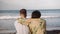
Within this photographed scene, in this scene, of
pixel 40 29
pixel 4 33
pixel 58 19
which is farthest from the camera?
pixel 58 19

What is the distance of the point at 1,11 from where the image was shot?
8359 mm

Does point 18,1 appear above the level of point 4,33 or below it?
above

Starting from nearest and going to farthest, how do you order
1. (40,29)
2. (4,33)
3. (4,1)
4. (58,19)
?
(40,29)
(4,33)
(58,19)
(4,1)

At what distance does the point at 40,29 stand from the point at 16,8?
19.2 feet

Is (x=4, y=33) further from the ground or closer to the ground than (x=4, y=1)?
closer to the ground

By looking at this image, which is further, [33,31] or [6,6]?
[6,6]

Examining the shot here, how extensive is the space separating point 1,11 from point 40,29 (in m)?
6.02

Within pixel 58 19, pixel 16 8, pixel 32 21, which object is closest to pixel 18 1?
pixel 16 8

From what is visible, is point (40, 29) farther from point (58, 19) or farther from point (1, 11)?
point (1, 11)

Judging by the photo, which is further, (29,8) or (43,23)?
(29,8)

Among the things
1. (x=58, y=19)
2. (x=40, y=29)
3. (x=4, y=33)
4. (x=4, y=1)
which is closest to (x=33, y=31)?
(x=40, y=29)

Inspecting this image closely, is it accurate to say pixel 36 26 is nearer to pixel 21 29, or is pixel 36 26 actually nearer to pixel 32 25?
pixel 32 25

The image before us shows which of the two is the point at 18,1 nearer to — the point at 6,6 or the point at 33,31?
the point at 6,6

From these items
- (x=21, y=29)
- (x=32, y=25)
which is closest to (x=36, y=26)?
(x=32, y=25)
